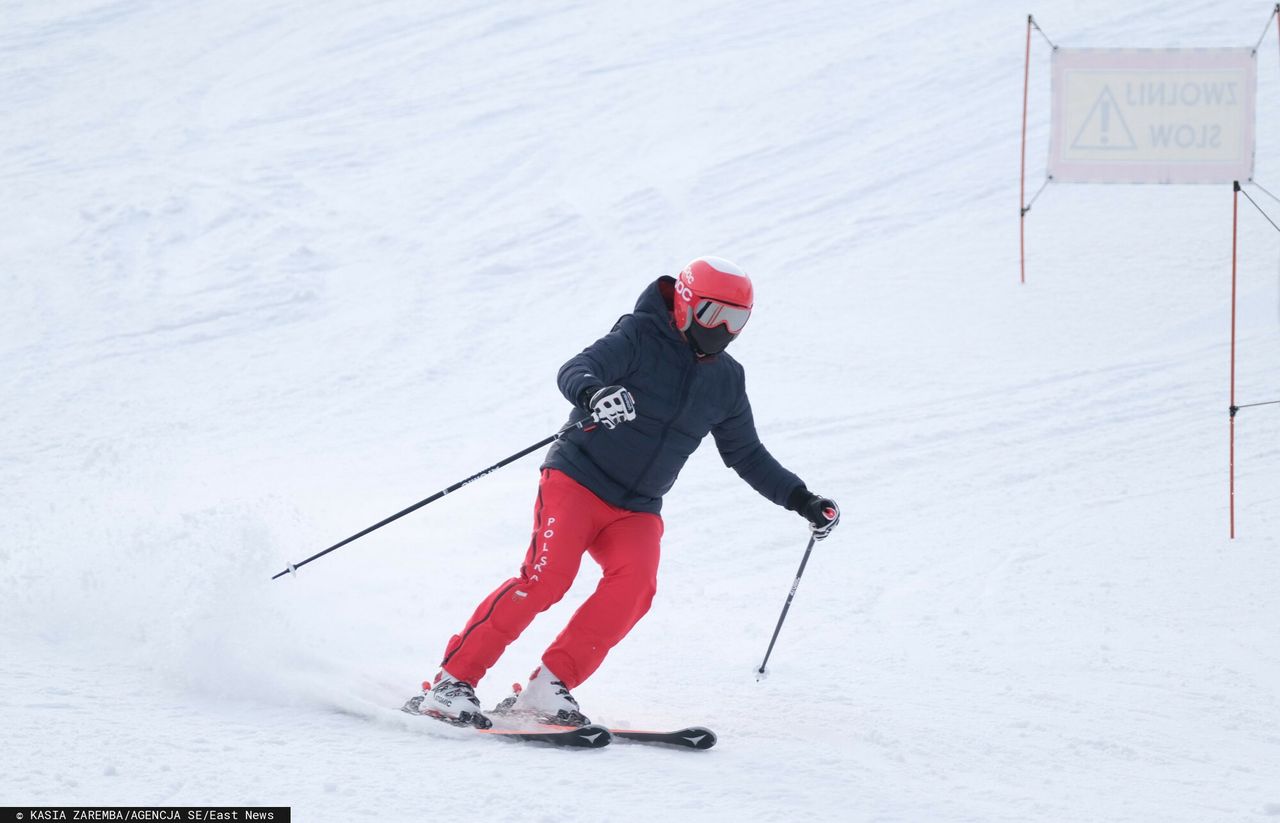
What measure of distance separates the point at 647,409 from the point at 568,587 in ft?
2.29

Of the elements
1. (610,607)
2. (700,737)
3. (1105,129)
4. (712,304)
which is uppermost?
(1105,129)

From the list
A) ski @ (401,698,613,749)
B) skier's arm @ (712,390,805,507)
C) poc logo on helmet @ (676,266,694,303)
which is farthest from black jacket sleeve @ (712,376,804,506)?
ski @ (401,698,613,749)

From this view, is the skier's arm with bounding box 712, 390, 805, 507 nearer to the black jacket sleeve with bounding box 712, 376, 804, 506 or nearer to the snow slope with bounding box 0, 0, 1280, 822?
the black jacket sleeve with bounding box 712, 376, 804, 506

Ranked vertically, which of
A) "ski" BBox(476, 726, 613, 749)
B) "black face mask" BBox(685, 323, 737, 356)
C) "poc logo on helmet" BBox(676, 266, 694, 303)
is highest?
"poc logo on helmet" BBox(676, 266, 694, 303)

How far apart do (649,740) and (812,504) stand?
1.16 meters

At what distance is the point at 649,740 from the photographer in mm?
4031

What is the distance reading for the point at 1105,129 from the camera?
10844mm

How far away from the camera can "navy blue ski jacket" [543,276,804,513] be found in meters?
4.39

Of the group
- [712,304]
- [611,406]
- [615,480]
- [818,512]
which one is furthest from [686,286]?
[818,512]

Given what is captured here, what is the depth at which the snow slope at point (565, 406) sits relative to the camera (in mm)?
3938

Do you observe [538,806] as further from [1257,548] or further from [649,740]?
[1257,548]

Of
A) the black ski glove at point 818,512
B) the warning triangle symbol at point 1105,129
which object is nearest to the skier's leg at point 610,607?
the black ski glove at point 818,512

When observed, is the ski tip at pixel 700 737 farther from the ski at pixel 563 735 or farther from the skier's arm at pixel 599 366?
the skier's arm at pixel 599 366

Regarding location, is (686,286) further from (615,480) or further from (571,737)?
(571,737)
